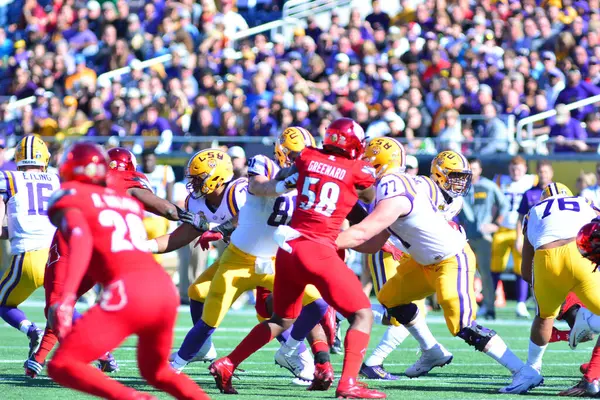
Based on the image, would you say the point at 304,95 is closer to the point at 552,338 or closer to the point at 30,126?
the point at 30,126

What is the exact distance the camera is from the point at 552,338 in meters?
8.08

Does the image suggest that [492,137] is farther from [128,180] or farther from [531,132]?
[128,180]

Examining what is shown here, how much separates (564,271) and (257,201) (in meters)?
2.08

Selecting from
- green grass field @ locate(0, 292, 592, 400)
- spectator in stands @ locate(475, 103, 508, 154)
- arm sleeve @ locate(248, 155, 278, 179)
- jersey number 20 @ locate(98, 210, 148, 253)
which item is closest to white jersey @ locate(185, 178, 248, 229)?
arm sleeve @ locate(248, 155, 278, 179)

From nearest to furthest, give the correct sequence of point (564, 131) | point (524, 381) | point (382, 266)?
point (524, 381)
point (382, 266)
point (564, 131)

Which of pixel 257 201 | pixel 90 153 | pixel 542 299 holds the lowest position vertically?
pixel 542 299

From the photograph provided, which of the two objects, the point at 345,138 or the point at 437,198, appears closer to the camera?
the point at 345,138

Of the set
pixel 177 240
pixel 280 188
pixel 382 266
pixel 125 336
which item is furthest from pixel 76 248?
pixel 382 266

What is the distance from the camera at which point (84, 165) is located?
530 centimetres

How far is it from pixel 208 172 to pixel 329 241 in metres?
1.53

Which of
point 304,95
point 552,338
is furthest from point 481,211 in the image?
point 552,338

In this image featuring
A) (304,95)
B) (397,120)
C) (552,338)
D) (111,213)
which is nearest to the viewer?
(111,213)

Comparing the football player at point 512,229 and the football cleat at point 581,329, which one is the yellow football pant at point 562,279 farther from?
A: the football player at point 512,229

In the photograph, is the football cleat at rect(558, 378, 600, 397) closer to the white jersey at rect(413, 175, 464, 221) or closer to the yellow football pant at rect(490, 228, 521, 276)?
the white jersey at rect(413, 175, 464, 221)
